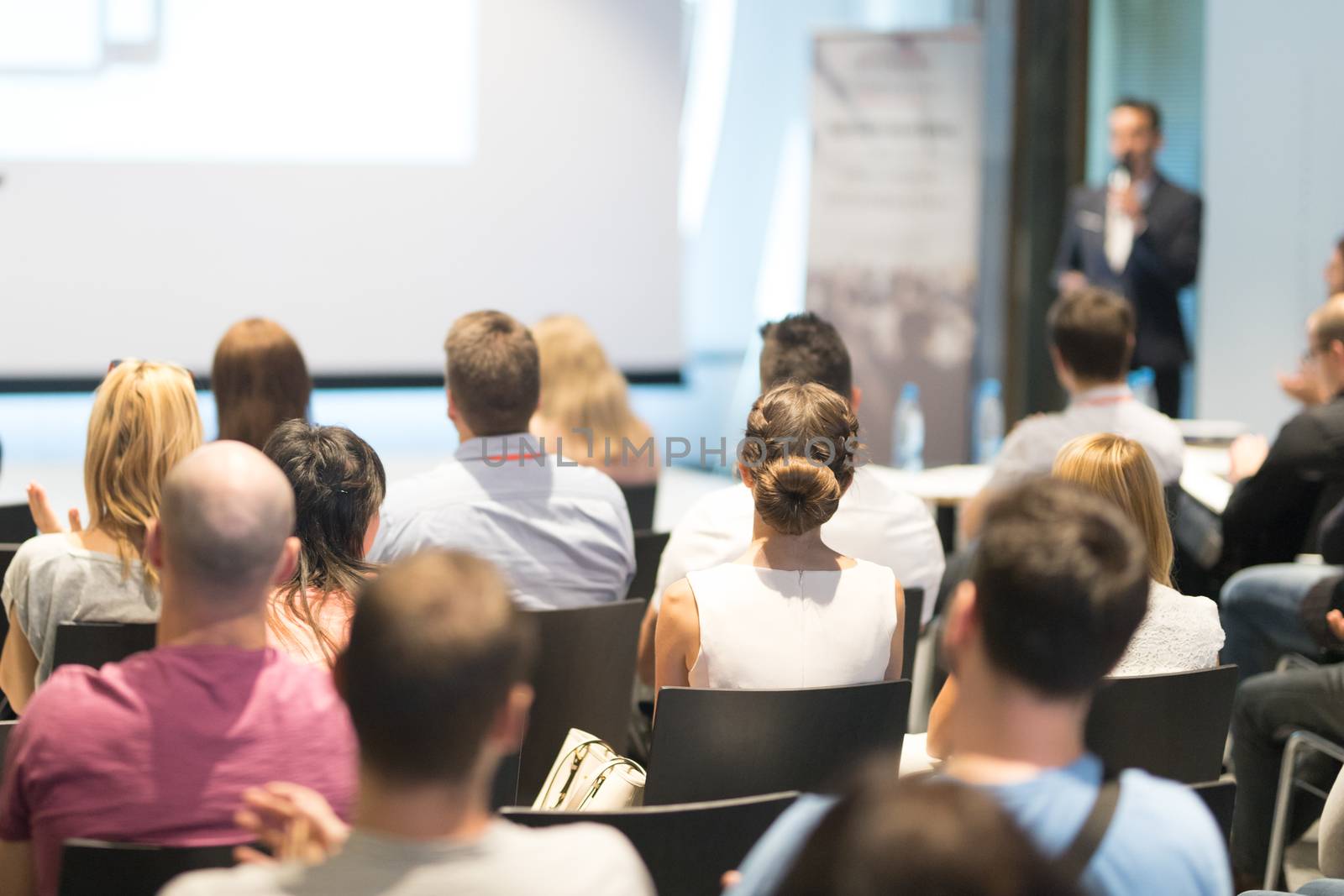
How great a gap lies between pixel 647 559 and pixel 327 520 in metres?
1.28

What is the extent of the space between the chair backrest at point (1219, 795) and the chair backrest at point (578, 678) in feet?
3.58

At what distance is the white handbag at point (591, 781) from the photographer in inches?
78.9

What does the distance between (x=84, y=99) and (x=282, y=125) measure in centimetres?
84

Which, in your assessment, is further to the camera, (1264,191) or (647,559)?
(1264,191)

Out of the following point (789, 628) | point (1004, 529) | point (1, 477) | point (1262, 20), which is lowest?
point (1, 477)

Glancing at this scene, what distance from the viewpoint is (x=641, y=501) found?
3.98 m

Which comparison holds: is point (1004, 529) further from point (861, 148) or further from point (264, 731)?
point (861, 148)

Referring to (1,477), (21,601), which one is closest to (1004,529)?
(21,601)

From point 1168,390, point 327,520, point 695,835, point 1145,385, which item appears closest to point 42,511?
point 327,520

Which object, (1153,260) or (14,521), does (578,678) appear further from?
(1153,260)

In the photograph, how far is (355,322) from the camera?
667cm

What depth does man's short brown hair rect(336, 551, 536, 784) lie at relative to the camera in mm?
1177

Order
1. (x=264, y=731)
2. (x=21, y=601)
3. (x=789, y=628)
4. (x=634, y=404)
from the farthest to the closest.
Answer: (x=634, y=404) → (x=21, y=601) → (x=789, y=628) → (x=264, y=731)

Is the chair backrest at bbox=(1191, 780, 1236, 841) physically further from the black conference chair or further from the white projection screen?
the white projection screen
